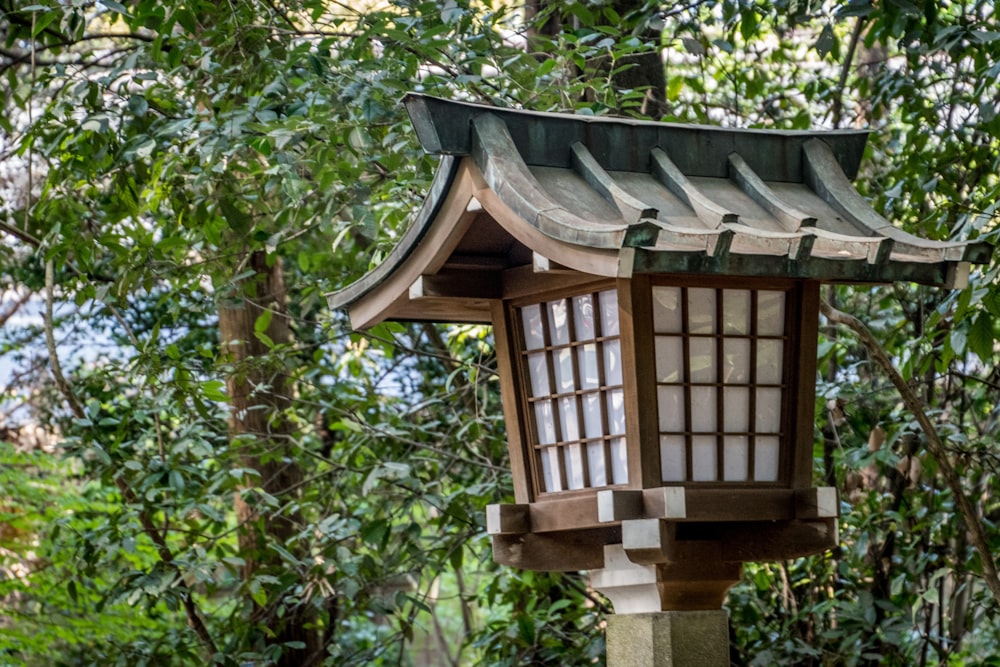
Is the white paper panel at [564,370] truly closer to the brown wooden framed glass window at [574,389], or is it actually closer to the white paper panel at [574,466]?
the brown wooden framed glass window at [574,389]

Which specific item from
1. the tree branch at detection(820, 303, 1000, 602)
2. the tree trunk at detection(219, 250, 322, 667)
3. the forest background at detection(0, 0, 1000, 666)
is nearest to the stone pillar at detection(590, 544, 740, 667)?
the tree branch at detection(820, 303, 1000, 602)

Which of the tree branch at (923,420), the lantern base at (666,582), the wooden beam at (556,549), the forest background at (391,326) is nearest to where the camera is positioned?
the lantern base at (666,582)

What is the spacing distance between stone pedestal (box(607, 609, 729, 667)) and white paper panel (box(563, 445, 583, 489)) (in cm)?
32

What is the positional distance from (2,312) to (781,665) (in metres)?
6.03

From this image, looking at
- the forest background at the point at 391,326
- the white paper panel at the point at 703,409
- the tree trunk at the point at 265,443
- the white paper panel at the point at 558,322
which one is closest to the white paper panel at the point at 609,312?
the white paper panel at the point at 558,322

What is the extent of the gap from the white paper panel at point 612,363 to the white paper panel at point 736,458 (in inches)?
10.4

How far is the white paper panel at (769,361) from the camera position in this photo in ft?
7.64

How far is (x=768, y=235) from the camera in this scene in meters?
1.96

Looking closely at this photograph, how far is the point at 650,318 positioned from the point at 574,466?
15.2 inches

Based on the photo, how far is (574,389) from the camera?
2348 mm

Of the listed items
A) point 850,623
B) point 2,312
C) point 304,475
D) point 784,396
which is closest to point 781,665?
point 850,623

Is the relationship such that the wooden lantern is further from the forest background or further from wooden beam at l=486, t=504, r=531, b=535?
the forest background

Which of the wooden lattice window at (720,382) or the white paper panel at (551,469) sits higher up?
the wooden lattice window at (720,382)

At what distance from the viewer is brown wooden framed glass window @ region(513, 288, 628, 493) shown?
7.43 feet
